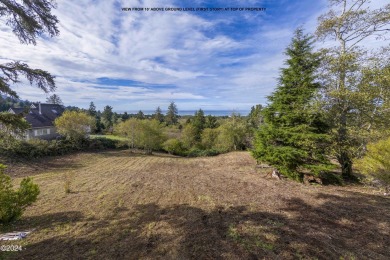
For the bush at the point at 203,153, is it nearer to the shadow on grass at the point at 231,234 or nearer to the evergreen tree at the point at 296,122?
the evergreen tree at the point at 296,122

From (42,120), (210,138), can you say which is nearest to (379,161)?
(210,138)

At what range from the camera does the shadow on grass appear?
13.1 feet

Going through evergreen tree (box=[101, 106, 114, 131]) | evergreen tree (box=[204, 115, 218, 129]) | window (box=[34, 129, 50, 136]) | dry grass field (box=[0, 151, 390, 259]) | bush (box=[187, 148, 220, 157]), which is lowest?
bush (box=[187, 148, 220, 157])

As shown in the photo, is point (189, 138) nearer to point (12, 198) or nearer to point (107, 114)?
point (12, 198)

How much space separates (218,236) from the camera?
459 centimetres

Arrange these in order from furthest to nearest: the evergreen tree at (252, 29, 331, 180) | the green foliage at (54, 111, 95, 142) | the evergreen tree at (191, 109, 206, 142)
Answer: the evergreen tree at (191, 109, 206, 142)
the green foliage at (54, 111, 95, 142)
the evergreen tree at (252, 29, 331, 180)

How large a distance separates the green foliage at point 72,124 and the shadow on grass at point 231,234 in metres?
20.2

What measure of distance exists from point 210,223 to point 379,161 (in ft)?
20.3

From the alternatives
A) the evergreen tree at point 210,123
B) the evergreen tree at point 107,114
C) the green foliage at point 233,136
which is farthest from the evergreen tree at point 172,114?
the green foliage at point 233,136

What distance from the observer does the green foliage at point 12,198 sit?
505 cm

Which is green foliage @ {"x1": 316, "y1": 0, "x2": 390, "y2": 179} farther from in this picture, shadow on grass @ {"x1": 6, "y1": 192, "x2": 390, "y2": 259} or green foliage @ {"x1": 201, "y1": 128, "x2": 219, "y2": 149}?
green foliage @ {"x1": 201, "y1": 128, "x2": 219, "y2": 149}

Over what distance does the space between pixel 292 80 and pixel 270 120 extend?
2459mm

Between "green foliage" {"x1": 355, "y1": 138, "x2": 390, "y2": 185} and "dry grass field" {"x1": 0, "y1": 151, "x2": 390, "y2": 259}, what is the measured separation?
1109 mm

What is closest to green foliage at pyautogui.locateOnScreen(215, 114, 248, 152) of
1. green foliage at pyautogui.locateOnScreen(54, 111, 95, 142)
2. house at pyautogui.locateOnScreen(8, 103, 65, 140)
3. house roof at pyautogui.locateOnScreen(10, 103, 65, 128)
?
green foliage at pyautogui.locateOnScreen(54, 111, 95, 142)
